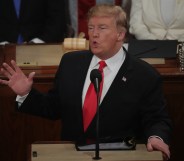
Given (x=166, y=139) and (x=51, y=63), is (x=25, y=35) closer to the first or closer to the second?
(x=51, y=63)

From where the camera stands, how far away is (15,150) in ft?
9.09

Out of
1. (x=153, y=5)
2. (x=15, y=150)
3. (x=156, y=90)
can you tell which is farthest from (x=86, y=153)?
(x=153, y=5)

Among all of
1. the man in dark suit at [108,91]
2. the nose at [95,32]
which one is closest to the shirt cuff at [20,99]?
the man in dark suit at [108,91]

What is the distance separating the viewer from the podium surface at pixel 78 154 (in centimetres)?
168

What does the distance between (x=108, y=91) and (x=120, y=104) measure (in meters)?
0.07

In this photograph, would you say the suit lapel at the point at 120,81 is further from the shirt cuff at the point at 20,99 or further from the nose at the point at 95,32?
A: the shirt cuff at the point at 20,99

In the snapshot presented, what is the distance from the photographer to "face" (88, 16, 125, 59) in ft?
6.57

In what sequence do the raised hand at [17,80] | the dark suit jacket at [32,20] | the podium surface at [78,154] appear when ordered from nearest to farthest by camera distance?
the podium surface at [78,154] < the raised hand at [17,80] < the dark suit jacket at [32,20]

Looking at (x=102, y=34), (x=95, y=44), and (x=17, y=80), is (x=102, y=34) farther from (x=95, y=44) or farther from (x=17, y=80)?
(x=17, y=80)

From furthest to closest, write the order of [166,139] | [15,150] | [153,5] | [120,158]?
[153,5] → [15,150] → [166,139] → [120,158]

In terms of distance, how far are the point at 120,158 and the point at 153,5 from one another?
2152 millimetres

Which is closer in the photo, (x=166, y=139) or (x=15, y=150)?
(x=166, y=139)

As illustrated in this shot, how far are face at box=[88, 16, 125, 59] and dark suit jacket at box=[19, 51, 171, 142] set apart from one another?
0.12 meters

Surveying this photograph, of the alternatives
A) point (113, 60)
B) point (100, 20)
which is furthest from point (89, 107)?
point (100, 20)
